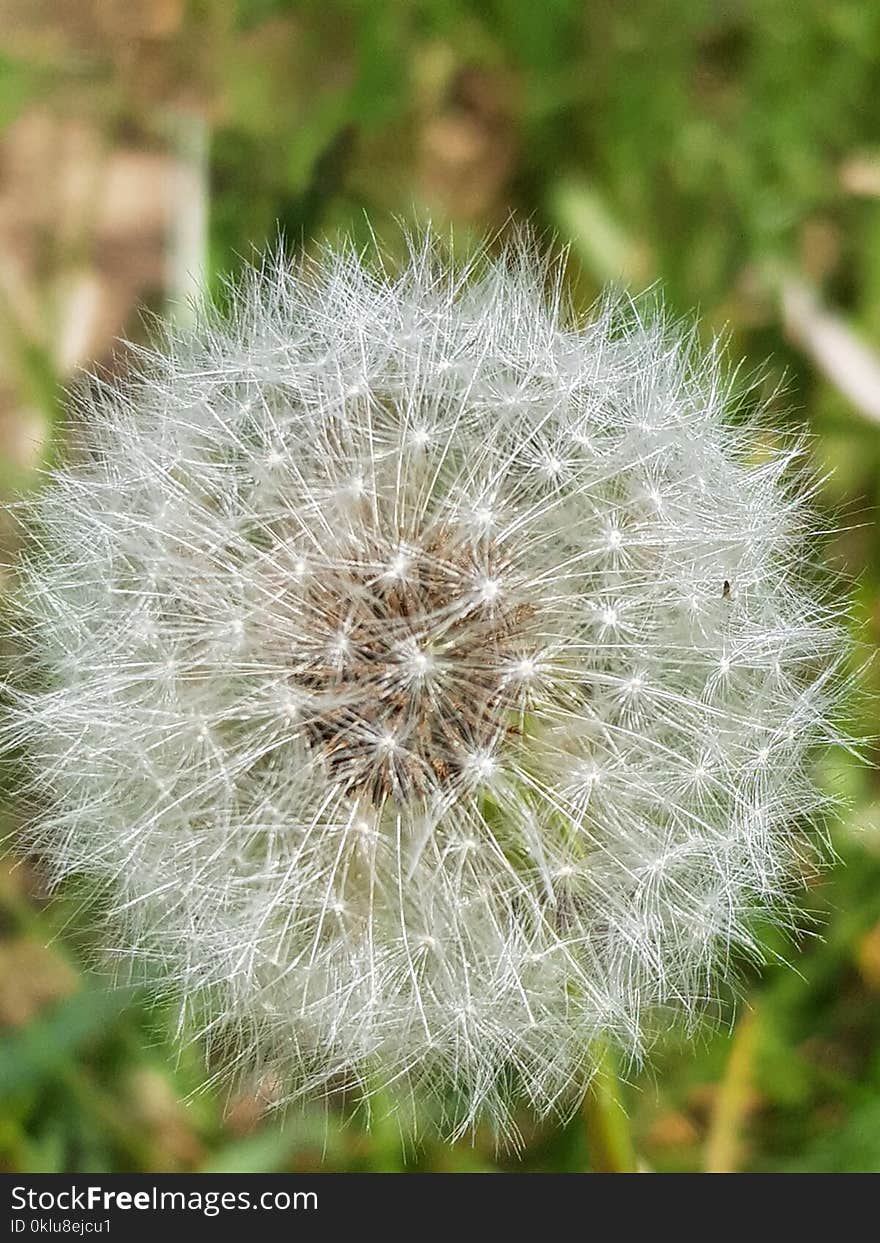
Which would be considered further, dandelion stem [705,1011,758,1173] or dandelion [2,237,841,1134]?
dandelion stem [705,1011,758,1173]

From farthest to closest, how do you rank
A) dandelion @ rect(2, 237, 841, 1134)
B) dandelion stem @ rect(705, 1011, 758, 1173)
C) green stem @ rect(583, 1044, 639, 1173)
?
dandelion stem @ rect(705, 1011, 758, 1173) < green stem @ rect(583, 1044, 639, 1173) < dandelion @ rect(2, 237, 841, 1134)

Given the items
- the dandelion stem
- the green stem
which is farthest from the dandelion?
the dandelion stem

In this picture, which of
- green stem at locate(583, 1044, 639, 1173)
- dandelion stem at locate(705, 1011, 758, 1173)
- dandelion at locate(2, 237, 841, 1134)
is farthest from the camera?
dandelion stem at locate(705, 1011, 758, 1173)

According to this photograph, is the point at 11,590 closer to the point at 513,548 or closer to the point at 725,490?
the point at 513,548

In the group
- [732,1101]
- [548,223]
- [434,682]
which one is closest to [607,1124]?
[732,1101]

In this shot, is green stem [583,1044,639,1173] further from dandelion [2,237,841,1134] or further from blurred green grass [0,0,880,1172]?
blurred green grass [0,0,880,1172]

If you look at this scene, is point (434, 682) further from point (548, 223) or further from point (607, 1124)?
point (548, 223)
